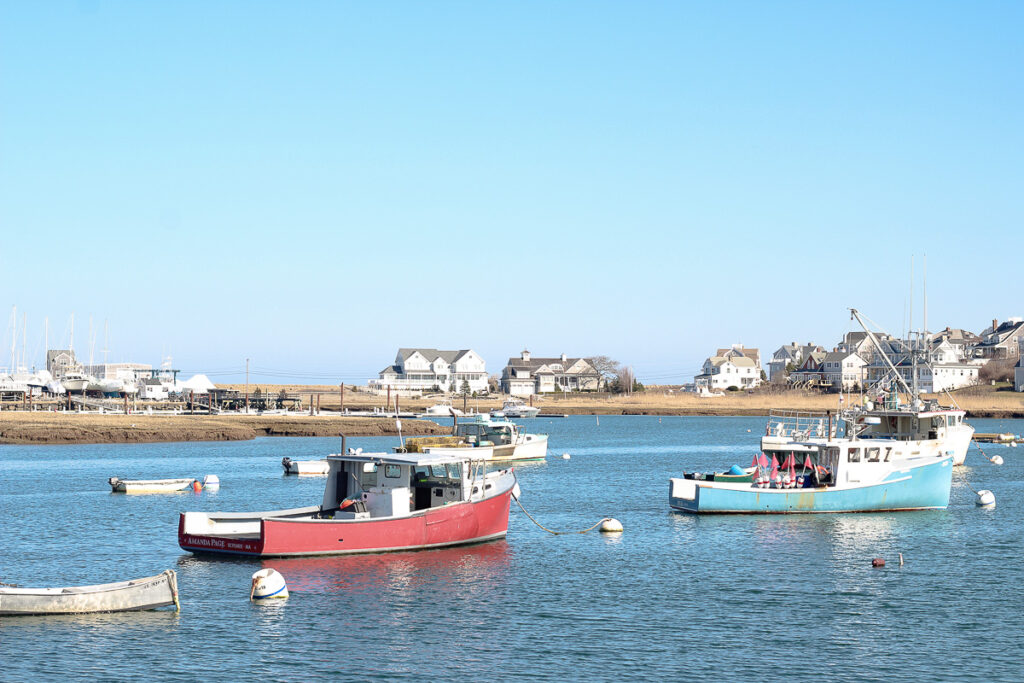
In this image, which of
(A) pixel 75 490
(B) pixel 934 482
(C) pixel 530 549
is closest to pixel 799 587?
(C) pixel 530 549

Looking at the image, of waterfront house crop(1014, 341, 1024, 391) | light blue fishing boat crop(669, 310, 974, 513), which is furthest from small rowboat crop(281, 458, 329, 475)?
waterfront house crop(1014, 341, 1024, 391)

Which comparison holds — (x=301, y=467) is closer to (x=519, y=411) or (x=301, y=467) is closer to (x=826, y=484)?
(x=826, y=484)

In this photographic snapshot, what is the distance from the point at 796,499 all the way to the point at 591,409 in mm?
140875

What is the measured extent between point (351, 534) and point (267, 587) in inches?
240

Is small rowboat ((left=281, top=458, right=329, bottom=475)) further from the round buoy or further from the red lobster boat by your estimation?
the round buoy

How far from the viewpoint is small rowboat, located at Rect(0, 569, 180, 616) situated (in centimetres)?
2702

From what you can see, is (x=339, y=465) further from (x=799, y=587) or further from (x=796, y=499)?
(x=796, y=499)

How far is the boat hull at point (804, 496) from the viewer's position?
4634 cm

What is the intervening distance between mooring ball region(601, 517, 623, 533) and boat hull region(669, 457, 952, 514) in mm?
4795

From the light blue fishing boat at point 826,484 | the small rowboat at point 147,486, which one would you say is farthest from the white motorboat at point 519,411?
the light blue fishing boat at point 826,484

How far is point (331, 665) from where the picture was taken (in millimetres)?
24141

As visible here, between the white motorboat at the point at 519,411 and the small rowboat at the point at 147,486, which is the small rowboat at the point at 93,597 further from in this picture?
the white motorboat at the point at 519,411

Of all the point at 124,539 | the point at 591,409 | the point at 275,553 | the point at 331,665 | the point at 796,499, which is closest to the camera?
the point at 331,665

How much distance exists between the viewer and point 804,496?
4641cm
